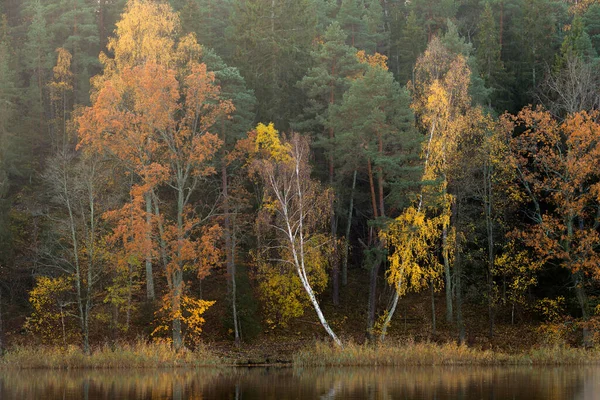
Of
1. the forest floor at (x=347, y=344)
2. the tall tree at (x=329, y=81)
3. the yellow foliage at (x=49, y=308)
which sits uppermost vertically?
the tall tree at (x=329, y=81)

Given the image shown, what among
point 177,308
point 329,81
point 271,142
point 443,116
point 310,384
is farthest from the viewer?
point 329,81

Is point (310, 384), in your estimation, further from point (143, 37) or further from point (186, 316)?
point (143, 37)

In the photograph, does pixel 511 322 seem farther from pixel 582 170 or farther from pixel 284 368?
pixel 284 368

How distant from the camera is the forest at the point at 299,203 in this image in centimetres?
4091

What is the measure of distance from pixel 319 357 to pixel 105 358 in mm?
10720

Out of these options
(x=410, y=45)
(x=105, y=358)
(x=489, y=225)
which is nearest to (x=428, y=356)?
(x=489, y=225)

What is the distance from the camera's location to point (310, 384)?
1142 inches

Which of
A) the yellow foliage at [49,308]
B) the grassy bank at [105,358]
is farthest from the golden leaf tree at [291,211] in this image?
the yellow foliage at [49,308]

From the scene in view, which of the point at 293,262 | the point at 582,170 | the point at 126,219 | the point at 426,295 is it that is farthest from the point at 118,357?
the point at 582,170

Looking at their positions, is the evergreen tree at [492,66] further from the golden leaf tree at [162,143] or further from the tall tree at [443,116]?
the golden leaf tree at [162,143]

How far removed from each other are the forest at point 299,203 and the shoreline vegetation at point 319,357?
5.10 ft

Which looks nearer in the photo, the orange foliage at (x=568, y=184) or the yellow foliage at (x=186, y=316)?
the yellow foliage at (x=186, y=316)

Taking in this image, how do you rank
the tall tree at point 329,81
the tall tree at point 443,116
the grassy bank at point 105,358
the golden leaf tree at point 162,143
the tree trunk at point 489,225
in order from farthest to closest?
the tall tree at point 329,81, the tree trunk at point 489,225, the tall tree at point 443,116, the golden leaf tree at point 162,143, the grassy bank at point 105,358

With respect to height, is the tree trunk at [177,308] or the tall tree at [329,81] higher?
the tall tree at [329,81]
